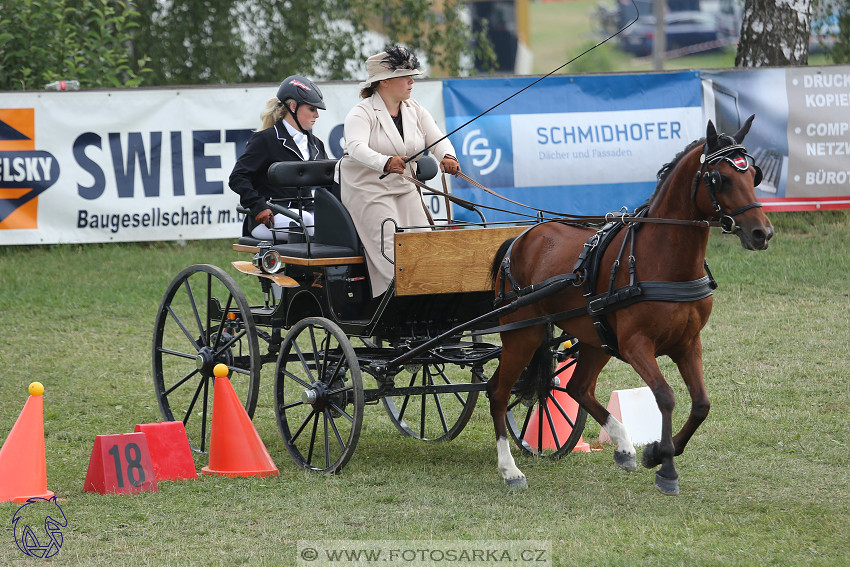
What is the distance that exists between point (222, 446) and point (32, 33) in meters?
9.57

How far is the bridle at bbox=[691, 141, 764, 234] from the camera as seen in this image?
5367 millimetres

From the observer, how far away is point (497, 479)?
6.43 metres

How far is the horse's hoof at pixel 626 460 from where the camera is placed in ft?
19.9

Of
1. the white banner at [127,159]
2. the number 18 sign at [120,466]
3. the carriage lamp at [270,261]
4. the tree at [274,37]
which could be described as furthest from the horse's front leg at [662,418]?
the tree at [274,37]

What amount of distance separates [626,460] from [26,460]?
3132mm

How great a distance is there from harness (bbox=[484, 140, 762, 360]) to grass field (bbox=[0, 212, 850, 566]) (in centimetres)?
93

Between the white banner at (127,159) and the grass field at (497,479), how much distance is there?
57.9 inches

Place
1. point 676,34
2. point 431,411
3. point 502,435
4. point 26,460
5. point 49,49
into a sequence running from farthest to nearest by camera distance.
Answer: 1. point 676,34
2. point 49,49
3. point 431,411
4. point 502,435
5. point 26,460

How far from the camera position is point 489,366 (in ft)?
31.4

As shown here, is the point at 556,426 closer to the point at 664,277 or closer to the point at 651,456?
the point at 651,456

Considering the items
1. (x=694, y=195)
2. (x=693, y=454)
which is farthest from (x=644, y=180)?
(x=694, y=195)

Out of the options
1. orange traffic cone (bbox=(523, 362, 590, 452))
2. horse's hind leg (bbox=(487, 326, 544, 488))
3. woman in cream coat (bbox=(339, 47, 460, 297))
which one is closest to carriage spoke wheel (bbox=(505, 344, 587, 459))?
orange traffic cone (bbox=(523, 362, 590, 452))

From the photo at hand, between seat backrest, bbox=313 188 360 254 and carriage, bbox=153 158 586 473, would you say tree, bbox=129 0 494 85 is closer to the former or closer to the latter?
carriage, bbox=153 158 586 473

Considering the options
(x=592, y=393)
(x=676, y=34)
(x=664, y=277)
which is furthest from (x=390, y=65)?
(x=676, y=34)
